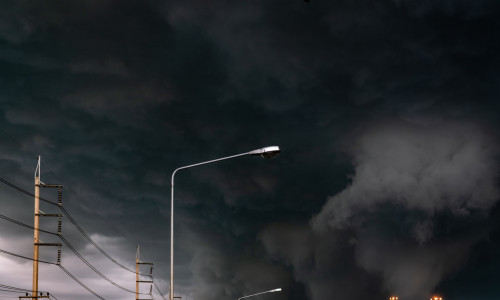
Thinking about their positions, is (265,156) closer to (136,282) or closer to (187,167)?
(187,167)

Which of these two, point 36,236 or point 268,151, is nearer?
point 268,151

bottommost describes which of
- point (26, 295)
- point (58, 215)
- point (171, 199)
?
point (26, 295)

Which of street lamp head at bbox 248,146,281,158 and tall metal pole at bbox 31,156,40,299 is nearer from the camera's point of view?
street lamp head at bbox 248,146,281,158

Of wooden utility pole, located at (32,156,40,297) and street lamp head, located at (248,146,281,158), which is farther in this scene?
wooden utility pole, located at (32,156,40,297)

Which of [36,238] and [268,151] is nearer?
[268,151]

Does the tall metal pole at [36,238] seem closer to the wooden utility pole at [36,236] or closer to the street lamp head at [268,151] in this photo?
the wooden utility pole at [36,236]

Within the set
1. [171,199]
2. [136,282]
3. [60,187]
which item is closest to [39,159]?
[60,187]

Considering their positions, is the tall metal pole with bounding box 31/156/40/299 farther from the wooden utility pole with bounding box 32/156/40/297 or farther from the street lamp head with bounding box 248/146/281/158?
the street lamp head with bounding box 248/146/281/158

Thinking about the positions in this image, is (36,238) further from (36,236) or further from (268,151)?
(268,151)

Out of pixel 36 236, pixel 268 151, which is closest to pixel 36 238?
pixel 36 236

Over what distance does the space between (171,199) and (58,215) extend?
798 inches

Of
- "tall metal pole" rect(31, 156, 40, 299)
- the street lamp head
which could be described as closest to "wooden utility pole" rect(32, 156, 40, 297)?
"tall metal pole" rect(31, 156, 40, 299)

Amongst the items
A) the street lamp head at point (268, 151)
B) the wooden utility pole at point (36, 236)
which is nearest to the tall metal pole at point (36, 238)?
the wooden utility pole at point (36, 236)

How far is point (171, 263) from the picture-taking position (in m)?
29.5
